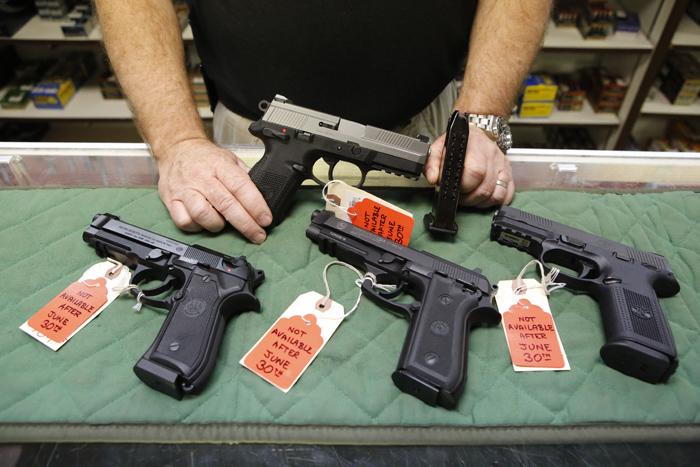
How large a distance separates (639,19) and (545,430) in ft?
9.61

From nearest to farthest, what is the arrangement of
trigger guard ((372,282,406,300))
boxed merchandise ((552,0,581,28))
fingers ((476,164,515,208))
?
trigger guard ((372,282,406,300))
fingers ((476,164,515,208))
boxed merchandise ((552,0,581,28))

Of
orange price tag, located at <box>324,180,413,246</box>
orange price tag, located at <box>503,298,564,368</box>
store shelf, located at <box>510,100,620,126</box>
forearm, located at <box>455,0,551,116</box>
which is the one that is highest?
forearm, located at <box>455,0,551,116</box>

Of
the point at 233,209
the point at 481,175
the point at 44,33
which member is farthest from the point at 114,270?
the point at 44,33

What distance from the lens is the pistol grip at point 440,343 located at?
918 millimetres

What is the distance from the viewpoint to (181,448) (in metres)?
0.88

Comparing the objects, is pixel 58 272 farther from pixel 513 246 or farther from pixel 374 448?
pixel 513 246

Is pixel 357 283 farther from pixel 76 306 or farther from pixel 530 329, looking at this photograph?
pixel 76 306

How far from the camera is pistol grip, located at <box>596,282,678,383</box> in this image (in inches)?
37.4

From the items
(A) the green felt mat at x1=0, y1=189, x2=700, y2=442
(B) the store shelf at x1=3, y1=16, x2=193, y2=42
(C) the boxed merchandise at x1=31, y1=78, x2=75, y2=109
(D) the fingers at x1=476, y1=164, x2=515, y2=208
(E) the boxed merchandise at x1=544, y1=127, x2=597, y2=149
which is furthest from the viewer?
(E) the boxed merchandise at x1=544, y1=127, x2=597, y2=149

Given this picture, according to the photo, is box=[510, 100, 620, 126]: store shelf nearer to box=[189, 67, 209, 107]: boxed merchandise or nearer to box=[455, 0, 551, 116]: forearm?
box=[455, 0, 551, 116]: forearm

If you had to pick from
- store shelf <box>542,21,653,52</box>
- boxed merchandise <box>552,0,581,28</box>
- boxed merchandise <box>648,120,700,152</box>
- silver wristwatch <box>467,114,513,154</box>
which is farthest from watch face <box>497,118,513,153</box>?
boxed merchandise <box>648,120,700,152</box>

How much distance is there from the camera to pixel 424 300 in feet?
3.49

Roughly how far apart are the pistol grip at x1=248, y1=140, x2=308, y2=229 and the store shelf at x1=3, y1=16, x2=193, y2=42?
1972 millimetres

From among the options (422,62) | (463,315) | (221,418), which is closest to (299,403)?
(221,418)
